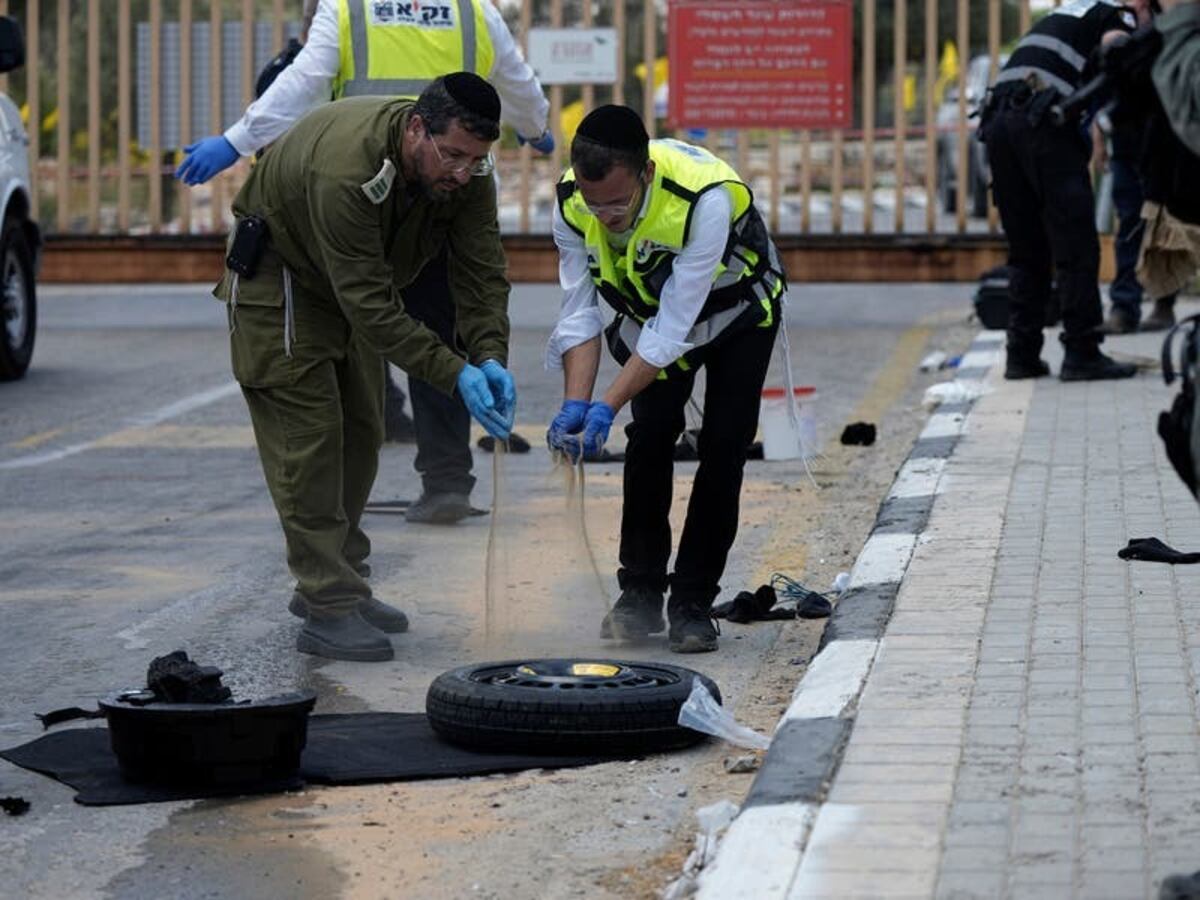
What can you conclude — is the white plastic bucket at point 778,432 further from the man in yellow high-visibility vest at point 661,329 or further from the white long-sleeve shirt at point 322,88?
the man in yellow high-visibility vest at point 661,329

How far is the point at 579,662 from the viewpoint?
6.19 metres

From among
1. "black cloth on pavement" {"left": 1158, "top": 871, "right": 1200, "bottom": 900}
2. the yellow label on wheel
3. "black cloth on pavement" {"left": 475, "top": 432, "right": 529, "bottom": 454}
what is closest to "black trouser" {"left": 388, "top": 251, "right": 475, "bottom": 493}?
"black cloth on pavement" {"left": 475, "top": 432, "right": 529, "bottom": 454}

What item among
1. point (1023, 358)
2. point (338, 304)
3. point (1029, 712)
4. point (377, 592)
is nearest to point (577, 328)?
point (338, 304)

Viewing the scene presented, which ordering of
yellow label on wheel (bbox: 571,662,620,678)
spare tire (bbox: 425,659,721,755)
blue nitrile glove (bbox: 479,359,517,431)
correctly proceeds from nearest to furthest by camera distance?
1. spare tire (bbox: 425,659,721,755)
2. yellow label on wheel (bbox: 571,662,620,678)
3. blue nitrile glove (bbox: 479,359,517,431)

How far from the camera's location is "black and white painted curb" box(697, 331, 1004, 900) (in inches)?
178

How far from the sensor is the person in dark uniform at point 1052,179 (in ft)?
37.6

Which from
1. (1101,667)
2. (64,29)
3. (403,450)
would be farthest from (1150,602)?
(64,29)

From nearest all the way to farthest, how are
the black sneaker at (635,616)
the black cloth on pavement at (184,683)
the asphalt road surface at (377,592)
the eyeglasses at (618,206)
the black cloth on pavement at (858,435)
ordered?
the asphalt road surface at (377,592) → the black cloth on pavement at (184,683) → the eyeglasses at (618,206) → the black sneaker at (635,616) → the black cloth on pavement at (858,435)

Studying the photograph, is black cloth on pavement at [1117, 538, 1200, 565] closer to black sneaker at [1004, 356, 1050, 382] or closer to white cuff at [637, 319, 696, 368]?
white cuff at [637, 319, 696, 368]

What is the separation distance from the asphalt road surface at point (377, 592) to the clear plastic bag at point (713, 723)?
72 millimetres

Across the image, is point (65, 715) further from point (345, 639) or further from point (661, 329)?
point (661, 329)

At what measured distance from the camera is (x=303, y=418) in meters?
7.04

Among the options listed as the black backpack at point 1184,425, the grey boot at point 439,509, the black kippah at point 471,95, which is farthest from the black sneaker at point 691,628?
the black backpack at point 1184,425

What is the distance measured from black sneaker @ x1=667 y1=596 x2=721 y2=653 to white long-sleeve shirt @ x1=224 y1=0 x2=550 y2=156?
2183 mm
